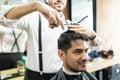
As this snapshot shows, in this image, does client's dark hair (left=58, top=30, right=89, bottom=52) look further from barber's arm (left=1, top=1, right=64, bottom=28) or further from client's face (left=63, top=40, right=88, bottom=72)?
barber's arm (left=1, top=1, right=64, bottom=28)

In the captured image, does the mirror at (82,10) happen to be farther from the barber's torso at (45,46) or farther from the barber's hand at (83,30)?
the barber's hand at (83,30)

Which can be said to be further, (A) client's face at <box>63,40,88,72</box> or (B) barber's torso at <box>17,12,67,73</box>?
(B) barber's torso at <box>17,12,67,73</box>

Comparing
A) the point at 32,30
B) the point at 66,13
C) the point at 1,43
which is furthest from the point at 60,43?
the point at 66,13

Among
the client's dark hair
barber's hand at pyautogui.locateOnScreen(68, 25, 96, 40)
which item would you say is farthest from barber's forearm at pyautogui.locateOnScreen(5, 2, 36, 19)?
the client's dark hair

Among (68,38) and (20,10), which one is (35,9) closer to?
(20,10)

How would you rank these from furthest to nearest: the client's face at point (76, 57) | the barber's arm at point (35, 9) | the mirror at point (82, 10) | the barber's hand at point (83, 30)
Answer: the mirror at point (82, 10) < the client's face at point (76, 57) < the barber's hand at point (83, 30) < the barber's arm at point (35, 9)

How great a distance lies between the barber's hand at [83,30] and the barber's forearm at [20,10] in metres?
0.37

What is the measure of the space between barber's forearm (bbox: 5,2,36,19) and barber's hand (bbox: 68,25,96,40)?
37 centimetres

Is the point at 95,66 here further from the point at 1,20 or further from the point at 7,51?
the point at 1,20

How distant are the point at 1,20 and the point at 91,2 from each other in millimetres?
2827

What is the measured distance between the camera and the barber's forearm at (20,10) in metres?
1.02

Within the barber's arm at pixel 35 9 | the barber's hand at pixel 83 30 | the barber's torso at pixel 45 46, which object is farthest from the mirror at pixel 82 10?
the barber's arm at pixel 35 9

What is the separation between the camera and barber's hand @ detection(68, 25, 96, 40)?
1.30 metres

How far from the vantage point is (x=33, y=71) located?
6.10 feet
